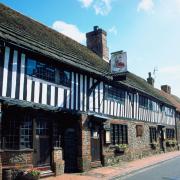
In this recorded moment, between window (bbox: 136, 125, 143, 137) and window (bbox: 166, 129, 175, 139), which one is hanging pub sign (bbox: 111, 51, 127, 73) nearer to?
window (bbox: 136, 125, 143, 137)

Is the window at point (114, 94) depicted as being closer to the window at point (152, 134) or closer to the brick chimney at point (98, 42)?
the brick chimney at point (98, 42)

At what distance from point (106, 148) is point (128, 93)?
17.4 ft

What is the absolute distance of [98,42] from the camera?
934 inches

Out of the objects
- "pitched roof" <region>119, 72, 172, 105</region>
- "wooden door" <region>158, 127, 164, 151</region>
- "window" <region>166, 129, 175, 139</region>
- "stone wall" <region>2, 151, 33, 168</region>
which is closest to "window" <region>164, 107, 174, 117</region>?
"window" <region>166, 129, 175, 139</region>

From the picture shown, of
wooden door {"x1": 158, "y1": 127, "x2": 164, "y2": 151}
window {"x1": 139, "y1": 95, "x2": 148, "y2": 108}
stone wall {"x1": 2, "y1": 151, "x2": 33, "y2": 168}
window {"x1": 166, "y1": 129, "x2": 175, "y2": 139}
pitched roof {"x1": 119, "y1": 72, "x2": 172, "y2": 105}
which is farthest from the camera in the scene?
window {"x1": 166, "y1": 129, "x2": 175, "y2": 139}

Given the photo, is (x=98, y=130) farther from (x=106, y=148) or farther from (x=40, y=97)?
(x=40, y=97)

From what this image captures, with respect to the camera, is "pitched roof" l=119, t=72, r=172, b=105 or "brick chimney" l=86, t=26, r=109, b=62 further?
"brick chimney" l=86, t=26, r=109, b=62

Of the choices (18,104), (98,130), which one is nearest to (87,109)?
(98,130)

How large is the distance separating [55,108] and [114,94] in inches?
257

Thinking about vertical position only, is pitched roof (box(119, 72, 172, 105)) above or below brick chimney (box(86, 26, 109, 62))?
below

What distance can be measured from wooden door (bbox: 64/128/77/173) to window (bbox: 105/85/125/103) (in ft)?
13.3

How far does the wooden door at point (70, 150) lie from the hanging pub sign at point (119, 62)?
4.83 metres

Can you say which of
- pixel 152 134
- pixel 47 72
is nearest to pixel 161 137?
pixel 152 134

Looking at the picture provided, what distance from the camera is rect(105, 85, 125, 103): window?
17461mm
